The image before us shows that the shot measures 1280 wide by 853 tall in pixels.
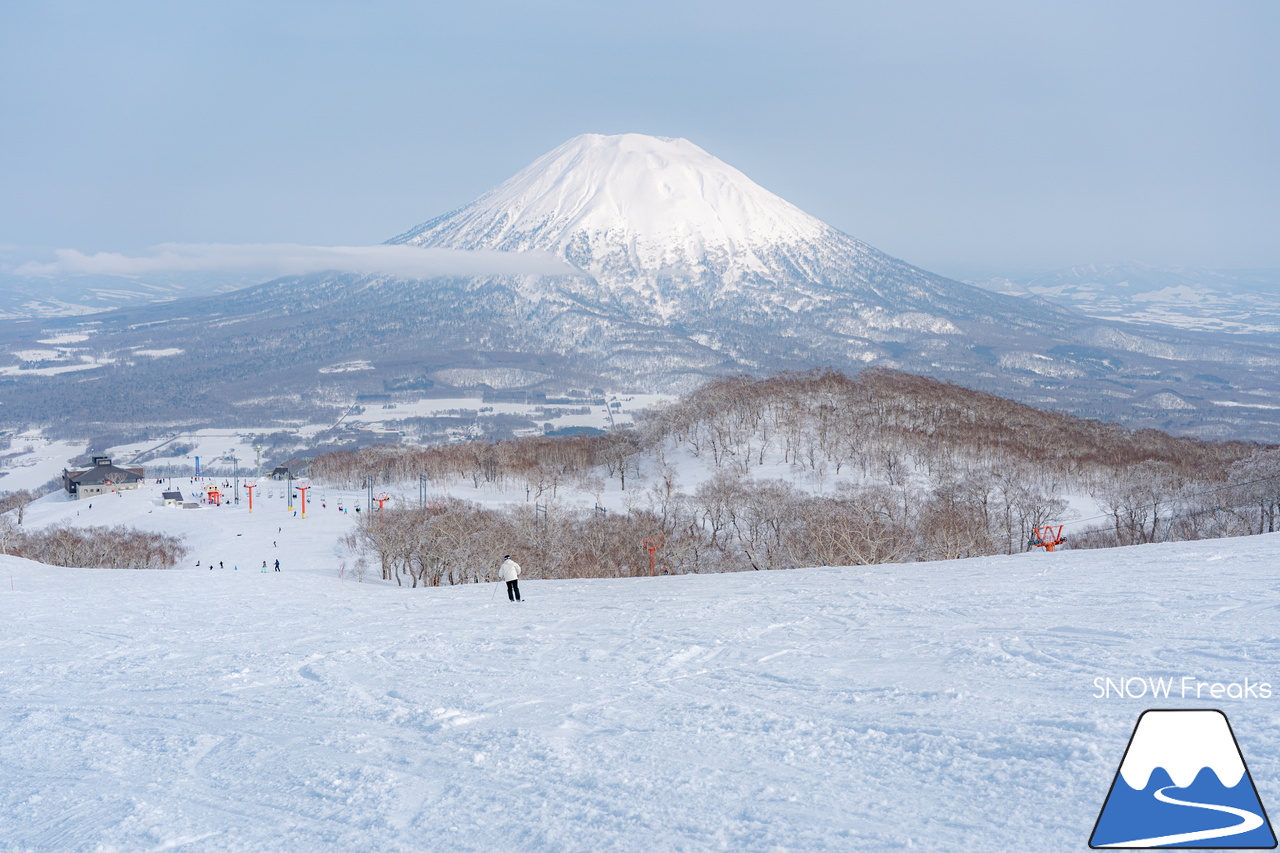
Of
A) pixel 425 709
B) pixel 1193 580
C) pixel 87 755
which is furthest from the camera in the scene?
pixel 1193 580

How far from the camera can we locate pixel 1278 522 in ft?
108

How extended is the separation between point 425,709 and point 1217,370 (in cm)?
21474

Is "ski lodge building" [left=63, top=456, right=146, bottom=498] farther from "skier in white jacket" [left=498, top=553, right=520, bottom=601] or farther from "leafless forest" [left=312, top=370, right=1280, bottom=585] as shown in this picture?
"skier in white jacket" [left=498, top=553, right=520, bottom=601]

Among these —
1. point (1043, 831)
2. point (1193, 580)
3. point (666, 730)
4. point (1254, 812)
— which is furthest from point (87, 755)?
point (1193, 580)

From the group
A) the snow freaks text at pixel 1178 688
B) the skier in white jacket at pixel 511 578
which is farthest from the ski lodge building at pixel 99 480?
the snow freaks text at pixel 1178 688

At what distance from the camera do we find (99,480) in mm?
71250

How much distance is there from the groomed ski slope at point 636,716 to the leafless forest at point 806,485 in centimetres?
1608

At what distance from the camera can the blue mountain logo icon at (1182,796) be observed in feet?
12.3

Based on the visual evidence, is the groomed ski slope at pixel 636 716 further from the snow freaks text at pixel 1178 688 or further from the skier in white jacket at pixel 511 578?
the skier in white jacket at pixel 511 578

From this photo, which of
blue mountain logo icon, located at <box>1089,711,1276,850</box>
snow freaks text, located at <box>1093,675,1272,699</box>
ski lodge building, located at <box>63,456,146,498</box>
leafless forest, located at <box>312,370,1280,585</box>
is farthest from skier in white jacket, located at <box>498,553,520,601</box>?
ski lodge building, located at <box>63,456,146,498</box>

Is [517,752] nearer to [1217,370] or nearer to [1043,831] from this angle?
[1043,831]

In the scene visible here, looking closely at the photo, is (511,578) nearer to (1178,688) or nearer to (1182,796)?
(1178,688)

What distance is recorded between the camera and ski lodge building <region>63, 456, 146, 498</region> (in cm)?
6994

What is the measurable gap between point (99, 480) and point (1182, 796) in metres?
84.4
